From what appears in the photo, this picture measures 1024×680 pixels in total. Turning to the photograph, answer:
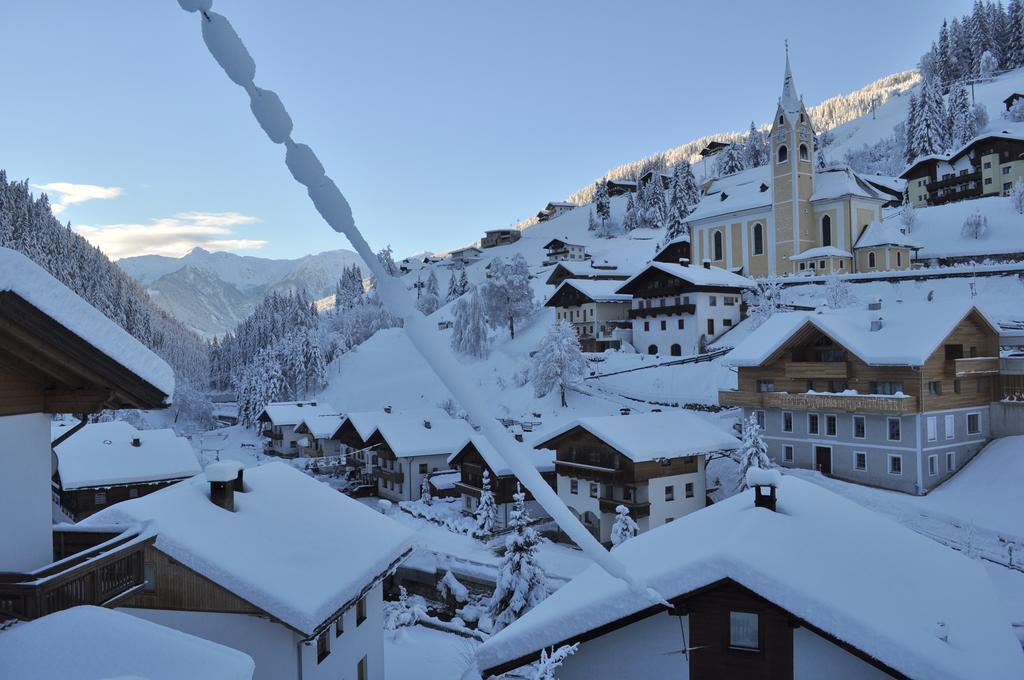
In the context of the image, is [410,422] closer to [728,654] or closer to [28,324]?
[728,654]

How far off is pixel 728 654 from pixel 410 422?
126ft

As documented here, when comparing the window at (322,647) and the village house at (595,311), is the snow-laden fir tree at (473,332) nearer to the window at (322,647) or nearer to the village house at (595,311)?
the village house at (595,311)

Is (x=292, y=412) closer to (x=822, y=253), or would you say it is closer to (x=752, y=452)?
(x=752, y=452)

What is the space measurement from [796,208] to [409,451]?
45.6 m

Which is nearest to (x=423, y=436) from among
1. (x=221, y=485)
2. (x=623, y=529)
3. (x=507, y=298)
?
(x=623, y=529)

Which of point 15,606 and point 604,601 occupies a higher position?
point 15,606

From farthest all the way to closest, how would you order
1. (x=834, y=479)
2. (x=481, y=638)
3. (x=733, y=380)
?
→ (x=733, y=380)
(x=834, y=479)
(x=481, y=638)

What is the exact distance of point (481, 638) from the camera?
20.6m

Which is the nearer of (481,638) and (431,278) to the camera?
(481,638)

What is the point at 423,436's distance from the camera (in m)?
44.2

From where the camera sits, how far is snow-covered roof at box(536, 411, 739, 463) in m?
30.2

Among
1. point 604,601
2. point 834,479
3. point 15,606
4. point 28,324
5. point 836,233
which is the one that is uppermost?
point 836,233

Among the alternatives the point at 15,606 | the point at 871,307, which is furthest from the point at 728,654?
the point at 871,307

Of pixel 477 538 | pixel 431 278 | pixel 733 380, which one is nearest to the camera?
pixel 477 538
